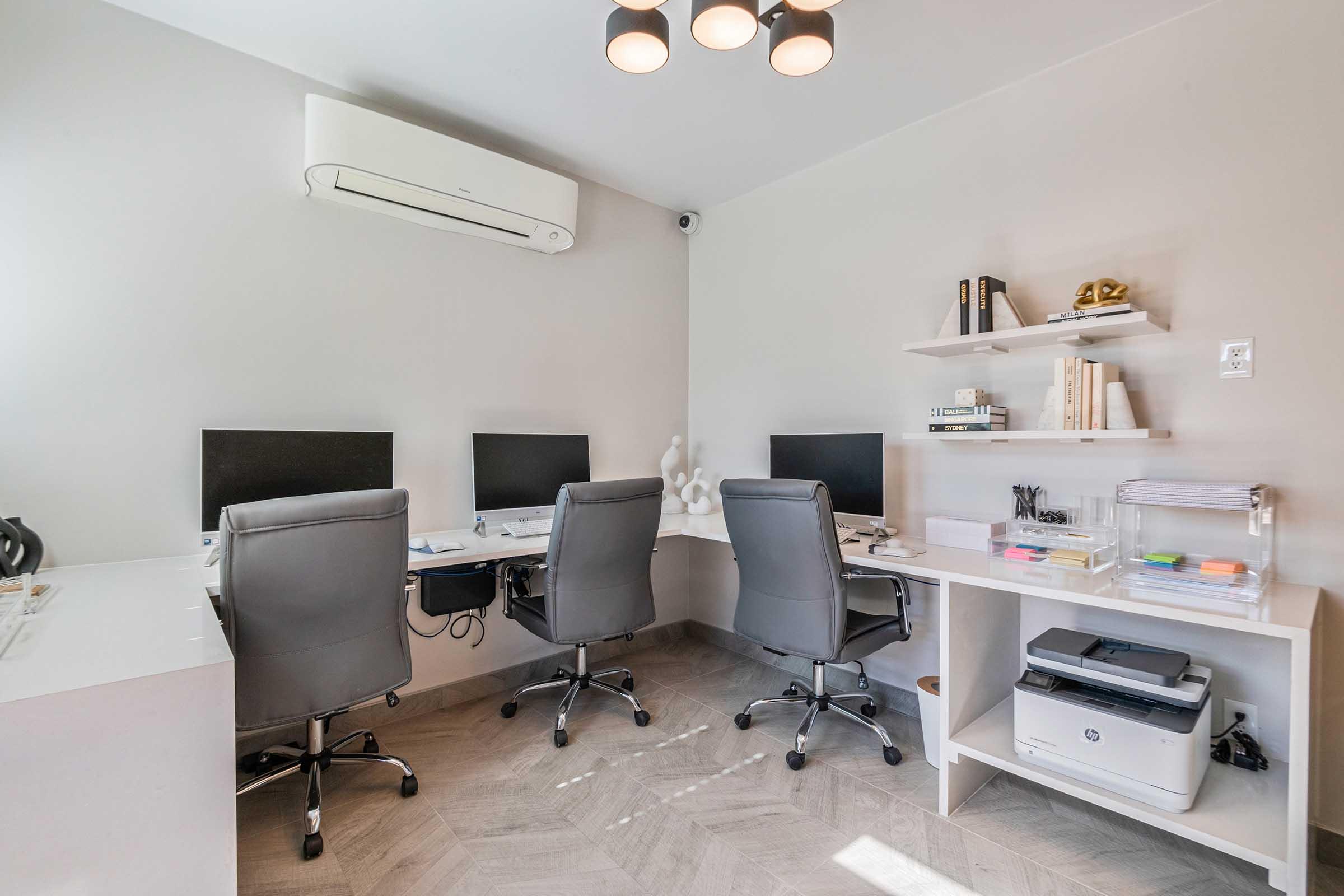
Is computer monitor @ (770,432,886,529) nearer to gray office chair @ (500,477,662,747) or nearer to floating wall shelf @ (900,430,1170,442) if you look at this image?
floating wall shelf @ (900,430,1170,442)

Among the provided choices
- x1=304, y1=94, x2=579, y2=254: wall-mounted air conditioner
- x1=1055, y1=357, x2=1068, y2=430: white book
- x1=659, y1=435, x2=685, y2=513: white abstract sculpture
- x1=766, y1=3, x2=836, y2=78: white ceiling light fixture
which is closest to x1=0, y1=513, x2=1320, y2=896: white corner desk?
x1=1055, y1=357, x2=1068, y2=430: white book

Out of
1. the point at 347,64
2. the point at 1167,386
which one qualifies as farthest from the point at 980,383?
the point at 347,64

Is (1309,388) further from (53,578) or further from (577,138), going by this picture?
(53,578)

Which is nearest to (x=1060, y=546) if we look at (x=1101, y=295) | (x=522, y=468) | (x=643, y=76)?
(x=1101, y=295)

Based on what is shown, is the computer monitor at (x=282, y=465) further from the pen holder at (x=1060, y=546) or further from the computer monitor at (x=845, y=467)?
the pen holder at (x=1060, y=546)

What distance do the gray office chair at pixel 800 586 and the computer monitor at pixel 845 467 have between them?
1.52ft

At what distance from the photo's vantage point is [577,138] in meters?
3.09

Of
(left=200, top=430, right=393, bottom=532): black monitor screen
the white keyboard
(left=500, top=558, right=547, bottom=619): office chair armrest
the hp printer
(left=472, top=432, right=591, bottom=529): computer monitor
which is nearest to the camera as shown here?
the hp printer

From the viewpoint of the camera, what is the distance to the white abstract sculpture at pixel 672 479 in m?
3.68

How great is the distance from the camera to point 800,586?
97.0 inches

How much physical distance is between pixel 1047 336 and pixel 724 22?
1.63 m

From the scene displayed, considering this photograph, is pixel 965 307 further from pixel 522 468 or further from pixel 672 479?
pixel 522 468

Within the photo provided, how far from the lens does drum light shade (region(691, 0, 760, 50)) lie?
1759 mm

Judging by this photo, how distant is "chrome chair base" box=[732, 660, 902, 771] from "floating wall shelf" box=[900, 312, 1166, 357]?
4.79 feet
